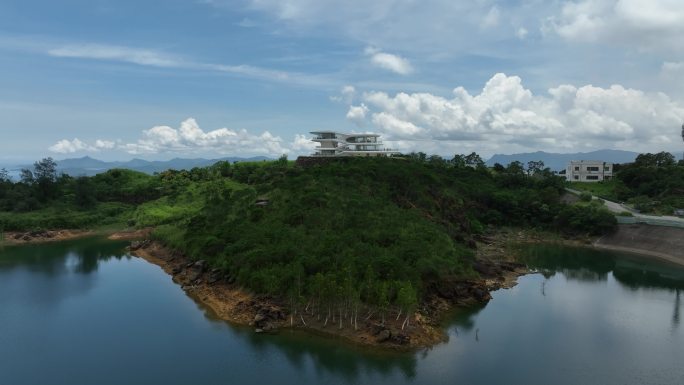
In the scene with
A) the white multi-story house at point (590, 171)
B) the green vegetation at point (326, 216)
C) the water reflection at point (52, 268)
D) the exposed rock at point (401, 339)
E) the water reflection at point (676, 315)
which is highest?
the white multi-story house at point (590, 171)

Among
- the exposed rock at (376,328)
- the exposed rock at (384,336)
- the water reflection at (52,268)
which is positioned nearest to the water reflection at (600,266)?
the exposed rock at (376,328)

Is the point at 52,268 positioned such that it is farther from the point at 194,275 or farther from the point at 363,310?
the point at 363,310

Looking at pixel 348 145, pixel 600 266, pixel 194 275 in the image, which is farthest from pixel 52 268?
pixel 600 266

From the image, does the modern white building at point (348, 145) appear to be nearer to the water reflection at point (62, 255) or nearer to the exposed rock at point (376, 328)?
the water reflection at point (62, 255)

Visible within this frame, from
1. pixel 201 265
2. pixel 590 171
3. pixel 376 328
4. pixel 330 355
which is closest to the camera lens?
pixel 330 355

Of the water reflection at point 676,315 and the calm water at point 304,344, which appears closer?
the calm water at point 304,344

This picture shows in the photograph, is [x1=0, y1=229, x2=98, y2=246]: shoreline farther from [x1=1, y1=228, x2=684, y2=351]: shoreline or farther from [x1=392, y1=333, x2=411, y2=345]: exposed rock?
[x1=392, y1=333, x2=411, y2=345]: exposed rock

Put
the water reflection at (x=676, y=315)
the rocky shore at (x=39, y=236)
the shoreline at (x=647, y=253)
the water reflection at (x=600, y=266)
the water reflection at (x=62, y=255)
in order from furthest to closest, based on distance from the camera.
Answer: the rocky shore at (x=39, y=236), the shoreline at (x=647, y=253), the water reflection at (x=62, y=255), the water reflection at (x=600, y=266), the water reflection at (x=676, y=315)
